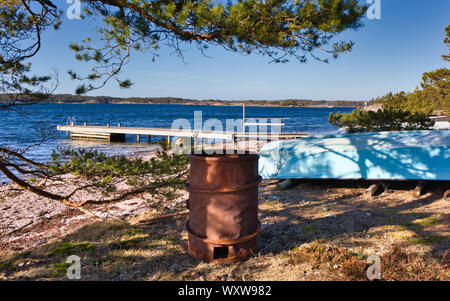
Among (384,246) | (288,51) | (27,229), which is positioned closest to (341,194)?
(384,246)

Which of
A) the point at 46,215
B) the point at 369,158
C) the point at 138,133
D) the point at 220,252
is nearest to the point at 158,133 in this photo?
the point at 138,133

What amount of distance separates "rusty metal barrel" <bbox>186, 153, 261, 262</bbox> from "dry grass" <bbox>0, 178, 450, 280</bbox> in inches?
7.2

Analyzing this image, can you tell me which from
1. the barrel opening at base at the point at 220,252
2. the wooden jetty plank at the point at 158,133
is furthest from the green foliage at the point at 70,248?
the wooden jetty plank at the point at 158,133

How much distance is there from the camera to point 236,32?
3648mm

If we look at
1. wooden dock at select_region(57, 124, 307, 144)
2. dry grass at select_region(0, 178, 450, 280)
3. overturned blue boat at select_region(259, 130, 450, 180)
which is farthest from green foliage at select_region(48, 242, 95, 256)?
wooden dock at select_region(57, 124, 307, 144)

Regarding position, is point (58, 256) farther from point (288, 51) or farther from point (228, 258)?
point (288, 51)

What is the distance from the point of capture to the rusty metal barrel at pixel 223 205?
10.3 feet

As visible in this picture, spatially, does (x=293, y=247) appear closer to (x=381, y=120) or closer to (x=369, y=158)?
(x=369, y=158)

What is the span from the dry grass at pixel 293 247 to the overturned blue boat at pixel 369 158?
2.08 ft

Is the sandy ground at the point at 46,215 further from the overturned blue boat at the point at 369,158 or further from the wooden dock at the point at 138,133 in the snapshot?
the wooden dock at the point at 138,133

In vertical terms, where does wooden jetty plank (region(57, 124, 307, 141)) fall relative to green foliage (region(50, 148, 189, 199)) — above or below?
below

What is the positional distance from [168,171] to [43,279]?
181cm

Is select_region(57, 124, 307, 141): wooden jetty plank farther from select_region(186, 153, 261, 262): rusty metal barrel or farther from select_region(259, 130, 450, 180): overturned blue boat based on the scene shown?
select_region(186, 153, 261, 262): rusty metal barrel

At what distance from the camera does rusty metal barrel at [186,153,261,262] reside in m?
3.14
